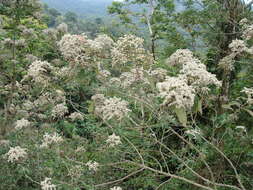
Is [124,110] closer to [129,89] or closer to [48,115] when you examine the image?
[129,89]

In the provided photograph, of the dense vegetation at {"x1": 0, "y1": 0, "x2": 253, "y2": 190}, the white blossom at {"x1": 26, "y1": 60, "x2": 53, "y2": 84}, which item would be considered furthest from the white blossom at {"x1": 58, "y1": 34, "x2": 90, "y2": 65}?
the white blossom at {"x1": 26, "y1": 60, "x2": 53, "y2": 84}

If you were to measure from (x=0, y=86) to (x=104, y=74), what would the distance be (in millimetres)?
3243

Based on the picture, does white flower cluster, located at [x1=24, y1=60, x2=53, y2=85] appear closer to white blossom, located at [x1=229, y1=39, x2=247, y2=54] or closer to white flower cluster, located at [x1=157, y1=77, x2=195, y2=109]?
white flower cluster, located at [x1=157, y1=77, x2=195, y2=109]

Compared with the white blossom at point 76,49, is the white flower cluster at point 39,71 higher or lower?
lower

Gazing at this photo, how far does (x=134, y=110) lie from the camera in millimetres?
3582

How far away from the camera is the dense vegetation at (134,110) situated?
2252 millimetres

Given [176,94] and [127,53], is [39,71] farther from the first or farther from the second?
[176,94]

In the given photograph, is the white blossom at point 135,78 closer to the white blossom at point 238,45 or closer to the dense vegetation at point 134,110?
the dense vegetation at point 134,110

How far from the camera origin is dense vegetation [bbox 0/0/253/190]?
7.39ft

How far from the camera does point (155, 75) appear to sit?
274 centimetres

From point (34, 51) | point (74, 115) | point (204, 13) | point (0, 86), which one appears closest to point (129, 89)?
point (74, 115)

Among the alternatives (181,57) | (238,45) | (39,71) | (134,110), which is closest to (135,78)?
(181,57)

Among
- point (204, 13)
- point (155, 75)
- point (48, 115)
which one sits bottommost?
point (48, 115)

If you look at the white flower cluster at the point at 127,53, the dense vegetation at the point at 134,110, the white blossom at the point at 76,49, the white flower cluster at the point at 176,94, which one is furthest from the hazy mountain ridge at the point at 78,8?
the white flower cluster at the point at 176,94
